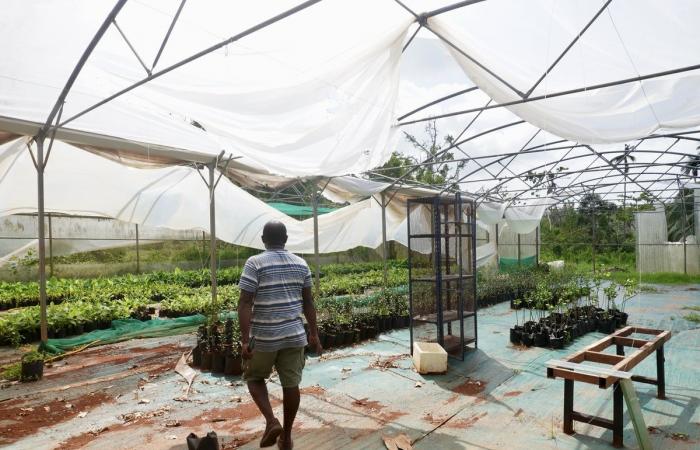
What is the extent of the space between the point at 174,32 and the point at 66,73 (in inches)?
55.9

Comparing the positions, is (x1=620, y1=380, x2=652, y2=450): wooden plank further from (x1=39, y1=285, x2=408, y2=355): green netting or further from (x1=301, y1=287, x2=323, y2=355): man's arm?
(x1=39, y1=285, x2=408, y2=355): green netting

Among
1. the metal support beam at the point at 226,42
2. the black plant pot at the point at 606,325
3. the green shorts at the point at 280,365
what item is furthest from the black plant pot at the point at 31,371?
the black plant pot at the point at 606,325

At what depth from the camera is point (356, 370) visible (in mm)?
5453

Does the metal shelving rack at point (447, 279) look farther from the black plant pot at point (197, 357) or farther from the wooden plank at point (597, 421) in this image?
the black plant pot at point (197, 357)

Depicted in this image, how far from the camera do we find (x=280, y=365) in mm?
3166

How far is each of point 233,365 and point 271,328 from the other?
2.42 m

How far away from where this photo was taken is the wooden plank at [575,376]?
11.0 ft

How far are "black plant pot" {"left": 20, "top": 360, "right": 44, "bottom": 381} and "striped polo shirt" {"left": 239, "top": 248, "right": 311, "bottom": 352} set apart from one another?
358 cm

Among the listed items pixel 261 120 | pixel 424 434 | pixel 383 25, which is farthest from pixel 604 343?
pixel 261 120

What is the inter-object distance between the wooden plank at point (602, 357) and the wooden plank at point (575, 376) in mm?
589

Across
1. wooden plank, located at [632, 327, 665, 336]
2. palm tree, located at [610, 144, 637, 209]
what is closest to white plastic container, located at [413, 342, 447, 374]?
wooden plank, located at [632, 327, 665, 336]

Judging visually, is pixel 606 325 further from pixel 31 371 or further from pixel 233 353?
pixel 31 371

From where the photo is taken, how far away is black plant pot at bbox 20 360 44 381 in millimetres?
5070

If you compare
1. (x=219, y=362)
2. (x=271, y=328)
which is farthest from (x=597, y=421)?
(x=219, y=362)
